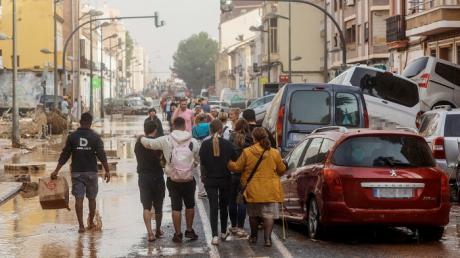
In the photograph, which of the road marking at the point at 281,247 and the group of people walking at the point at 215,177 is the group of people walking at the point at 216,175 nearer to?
the group of people walking at the point at 215,177

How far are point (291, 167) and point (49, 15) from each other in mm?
62638

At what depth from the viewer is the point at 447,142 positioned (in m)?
18.0

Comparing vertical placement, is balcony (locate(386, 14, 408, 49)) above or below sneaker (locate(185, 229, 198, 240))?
above

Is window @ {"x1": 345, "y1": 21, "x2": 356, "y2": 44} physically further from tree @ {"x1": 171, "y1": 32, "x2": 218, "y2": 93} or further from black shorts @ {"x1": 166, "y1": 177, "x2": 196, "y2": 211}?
tree @ {"x1": 171, "y1": 32, "x2": 218, "y2": 93}

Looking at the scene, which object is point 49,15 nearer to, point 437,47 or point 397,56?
point 397,56

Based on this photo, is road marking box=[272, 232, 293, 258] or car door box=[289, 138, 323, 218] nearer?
road marking box=[272, 232, 293, 258]

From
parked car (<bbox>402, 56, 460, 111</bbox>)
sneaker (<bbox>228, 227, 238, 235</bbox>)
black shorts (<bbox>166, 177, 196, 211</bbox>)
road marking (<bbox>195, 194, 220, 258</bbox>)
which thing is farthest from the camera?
parked car (<bbox>402, 56, 460, 111</bbox>)

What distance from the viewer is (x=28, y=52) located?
Result: 2844 inches

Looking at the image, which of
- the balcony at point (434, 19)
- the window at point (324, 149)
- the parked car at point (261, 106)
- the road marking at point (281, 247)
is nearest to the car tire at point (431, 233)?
the window at point (324, 149)

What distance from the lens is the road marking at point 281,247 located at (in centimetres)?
1100

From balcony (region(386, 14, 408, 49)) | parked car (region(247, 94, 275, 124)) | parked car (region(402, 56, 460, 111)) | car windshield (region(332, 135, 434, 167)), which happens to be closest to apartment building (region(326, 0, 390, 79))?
parked car (region(247, 94, 275, 124))

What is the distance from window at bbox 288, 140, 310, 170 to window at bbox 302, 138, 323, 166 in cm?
28

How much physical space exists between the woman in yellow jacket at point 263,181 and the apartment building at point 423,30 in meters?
21.1

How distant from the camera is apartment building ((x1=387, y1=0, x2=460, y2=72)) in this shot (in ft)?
104
